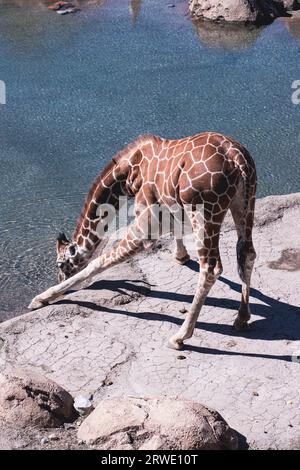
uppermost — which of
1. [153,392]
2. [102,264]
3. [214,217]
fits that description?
[214,217]

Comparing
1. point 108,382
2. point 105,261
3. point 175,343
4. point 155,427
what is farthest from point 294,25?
point 155,427

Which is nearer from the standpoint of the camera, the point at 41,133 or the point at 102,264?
the point at 102,264

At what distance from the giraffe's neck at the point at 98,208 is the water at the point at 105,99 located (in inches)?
41.3

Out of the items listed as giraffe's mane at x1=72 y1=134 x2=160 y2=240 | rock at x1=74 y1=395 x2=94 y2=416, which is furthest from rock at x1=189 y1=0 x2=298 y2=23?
rock at x1=74 y1=395 x2=94 y2=416

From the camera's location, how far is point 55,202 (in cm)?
1094

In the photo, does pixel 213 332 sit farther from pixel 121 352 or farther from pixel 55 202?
pixel 55 202

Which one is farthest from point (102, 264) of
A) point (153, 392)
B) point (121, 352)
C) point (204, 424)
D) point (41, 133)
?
point (41, 133)

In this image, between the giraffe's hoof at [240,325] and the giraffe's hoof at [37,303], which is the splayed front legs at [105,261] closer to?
the giraffe's hoof at [37,303]

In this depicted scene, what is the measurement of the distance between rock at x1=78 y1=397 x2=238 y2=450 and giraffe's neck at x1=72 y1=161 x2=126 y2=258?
8.69 ft

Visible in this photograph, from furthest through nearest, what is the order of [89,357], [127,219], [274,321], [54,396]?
[127,219] → [274,321] → [89,357] → [54,396]

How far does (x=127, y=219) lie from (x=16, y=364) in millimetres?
3267

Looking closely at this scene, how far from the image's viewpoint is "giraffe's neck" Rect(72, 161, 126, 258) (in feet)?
27.4

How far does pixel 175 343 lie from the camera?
787 centimetres

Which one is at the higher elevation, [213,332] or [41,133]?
[41,133]
